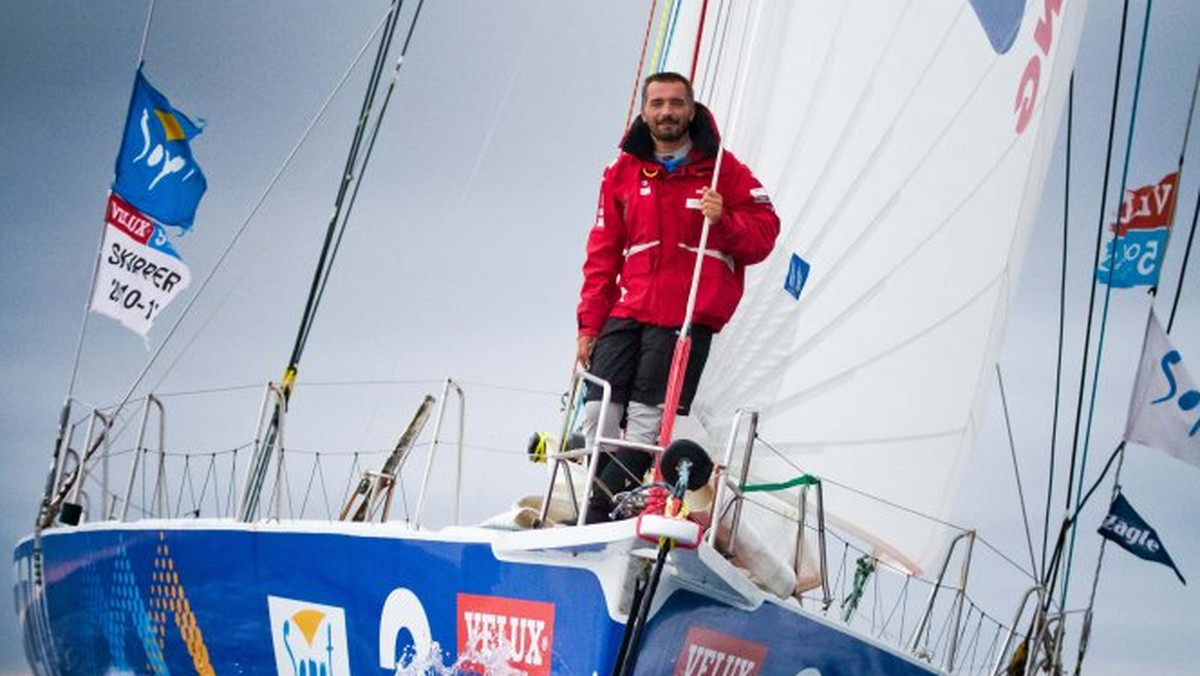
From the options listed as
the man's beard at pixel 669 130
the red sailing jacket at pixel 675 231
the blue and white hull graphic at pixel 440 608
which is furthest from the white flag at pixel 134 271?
the man's beard at pixel 669 130

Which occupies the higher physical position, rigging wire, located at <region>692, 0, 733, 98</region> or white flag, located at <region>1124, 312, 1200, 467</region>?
rigging wire, located at <region>692, 0, 733, 98</region>

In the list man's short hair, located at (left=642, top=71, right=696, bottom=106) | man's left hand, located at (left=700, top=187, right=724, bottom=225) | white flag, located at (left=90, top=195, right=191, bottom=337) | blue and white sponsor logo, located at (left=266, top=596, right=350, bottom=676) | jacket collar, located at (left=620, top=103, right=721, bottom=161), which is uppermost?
man's short hair, located at (left=642, top=71, right=696, bottom=106)

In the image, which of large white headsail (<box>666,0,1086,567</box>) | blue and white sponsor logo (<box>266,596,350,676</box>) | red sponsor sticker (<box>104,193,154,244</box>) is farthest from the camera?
red sponsor sticker (<box>104,193,154,244</box>)

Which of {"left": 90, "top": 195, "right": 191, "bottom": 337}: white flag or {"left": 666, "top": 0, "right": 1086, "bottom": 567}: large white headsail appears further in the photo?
{"left": 90, "top": 195, "right": 191, "bottom": 337}: white flag

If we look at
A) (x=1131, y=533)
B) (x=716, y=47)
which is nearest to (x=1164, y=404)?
(x=1131, y=533)

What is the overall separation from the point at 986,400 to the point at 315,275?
3300 millimetres

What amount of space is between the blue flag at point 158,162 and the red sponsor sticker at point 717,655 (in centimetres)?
601

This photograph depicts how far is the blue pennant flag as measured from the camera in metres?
8.71

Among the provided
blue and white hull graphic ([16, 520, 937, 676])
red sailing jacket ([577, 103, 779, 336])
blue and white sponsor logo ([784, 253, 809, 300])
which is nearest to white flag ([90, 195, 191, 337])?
blue and white hull graphic ([16, 520, 937, 676])

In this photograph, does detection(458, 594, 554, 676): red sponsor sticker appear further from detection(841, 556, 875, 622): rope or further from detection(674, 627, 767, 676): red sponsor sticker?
detection(841, 556, 875, 622): rope

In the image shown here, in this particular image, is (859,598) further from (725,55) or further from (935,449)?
(725,55)

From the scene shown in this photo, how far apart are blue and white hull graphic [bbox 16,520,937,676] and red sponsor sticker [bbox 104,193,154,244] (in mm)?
3015

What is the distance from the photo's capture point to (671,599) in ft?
17.4

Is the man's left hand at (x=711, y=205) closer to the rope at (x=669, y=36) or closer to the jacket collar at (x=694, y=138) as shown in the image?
the jacket collar at (x=694, y=138)
